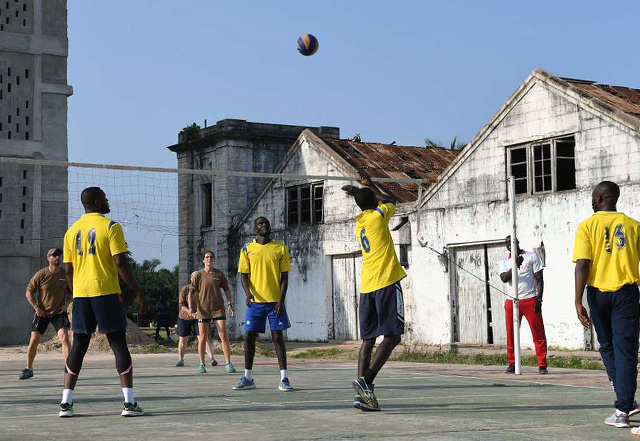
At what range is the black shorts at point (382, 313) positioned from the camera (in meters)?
8.99

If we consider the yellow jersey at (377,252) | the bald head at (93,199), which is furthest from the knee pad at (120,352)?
the yellow jersey at (377,252)

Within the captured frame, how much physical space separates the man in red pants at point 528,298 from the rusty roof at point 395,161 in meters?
11.3

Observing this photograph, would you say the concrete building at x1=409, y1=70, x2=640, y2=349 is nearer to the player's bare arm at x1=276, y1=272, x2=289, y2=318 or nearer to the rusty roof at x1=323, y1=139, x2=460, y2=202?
the rusty roof at x1=323, y1=139, x2=460, y2=202

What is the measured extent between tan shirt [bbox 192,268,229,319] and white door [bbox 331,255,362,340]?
10.7m

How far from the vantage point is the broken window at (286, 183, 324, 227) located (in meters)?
28.0

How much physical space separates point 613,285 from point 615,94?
579 inches

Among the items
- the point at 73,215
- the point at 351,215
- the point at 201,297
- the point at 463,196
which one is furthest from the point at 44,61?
the point at 201,297

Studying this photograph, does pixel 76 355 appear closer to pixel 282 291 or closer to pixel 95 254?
pixel 95 254

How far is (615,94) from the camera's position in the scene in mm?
21516

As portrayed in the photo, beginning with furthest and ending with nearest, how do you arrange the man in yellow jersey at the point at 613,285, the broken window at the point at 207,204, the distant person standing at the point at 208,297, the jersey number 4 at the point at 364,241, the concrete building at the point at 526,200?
the broken window at the point at 207,204, the concrete building at the point at 526,200, the distant person standing at the point at 208,297, the jersey number 4 at the point at 364,241, the man in yellow jersey at the point at 613,285

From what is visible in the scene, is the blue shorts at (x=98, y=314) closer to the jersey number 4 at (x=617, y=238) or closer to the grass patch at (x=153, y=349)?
the jersey number 4 at (x=617, y=238)

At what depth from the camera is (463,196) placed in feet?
75.5

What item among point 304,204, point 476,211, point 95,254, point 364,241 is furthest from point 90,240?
point 304,204

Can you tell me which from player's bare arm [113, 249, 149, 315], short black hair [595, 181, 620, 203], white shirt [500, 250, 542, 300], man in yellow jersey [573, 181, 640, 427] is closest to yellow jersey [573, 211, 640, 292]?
man in yellow jersey [573, 181, 640, 427]
